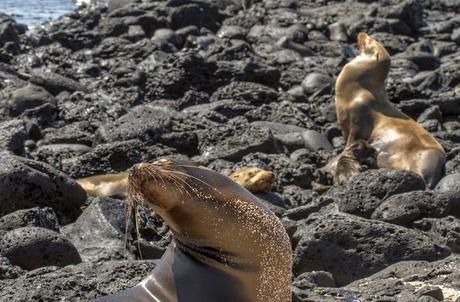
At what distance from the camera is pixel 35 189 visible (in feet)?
31.7

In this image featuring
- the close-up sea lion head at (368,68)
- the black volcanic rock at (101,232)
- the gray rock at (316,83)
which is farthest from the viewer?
the gray rock at (316,83)

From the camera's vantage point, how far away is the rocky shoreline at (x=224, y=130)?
288 inches

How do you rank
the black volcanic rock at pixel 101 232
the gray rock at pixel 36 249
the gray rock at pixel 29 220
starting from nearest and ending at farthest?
1. the gray rock at pixel 36 249
2. the black volcanic rock at pixel 101 232
3. the gray rock at pixel 29 220

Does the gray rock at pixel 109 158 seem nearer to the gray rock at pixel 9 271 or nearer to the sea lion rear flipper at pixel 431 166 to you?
the sea lion rear flipper at pixel 431 166

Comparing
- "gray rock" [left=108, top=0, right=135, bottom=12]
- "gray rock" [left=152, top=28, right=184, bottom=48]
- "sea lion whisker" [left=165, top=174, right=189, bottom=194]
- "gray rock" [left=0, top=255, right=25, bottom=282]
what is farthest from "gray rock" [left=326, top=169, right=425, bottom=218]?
"gray rock" [left=108, top=0, right=135, bottom=12]

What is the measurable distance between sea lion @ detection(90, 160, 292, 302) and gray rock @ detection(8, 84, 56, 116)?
11.1 metres

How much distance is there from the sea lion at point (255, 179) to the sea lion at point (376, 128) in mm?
1290

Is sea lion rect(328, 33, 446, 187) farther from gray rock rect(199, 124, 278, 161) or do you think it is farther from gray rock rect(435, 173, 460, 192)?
gray rock rect(435, 173, 460, 192)

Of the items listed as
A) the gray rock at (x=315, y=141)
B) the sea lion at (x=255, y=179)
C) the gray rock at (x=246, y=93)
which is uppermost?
the sea lion at (x=255, y=179)

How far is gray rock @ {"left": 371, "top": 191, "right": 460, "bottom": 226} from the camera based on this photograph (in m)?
8.62

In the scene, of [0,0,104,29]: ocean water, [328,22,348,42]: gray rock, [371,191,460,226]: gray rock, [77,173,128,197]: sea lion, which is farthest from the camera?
[0,0,104,29]: ocean water

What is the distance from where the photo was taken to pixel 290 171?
1171 centimetres

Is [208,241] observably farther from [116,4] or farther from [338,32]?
[116,4]

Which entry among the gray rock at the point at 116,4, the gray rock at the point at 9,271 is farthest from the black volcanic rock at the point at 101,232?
the gray rock at the point at 116,4
